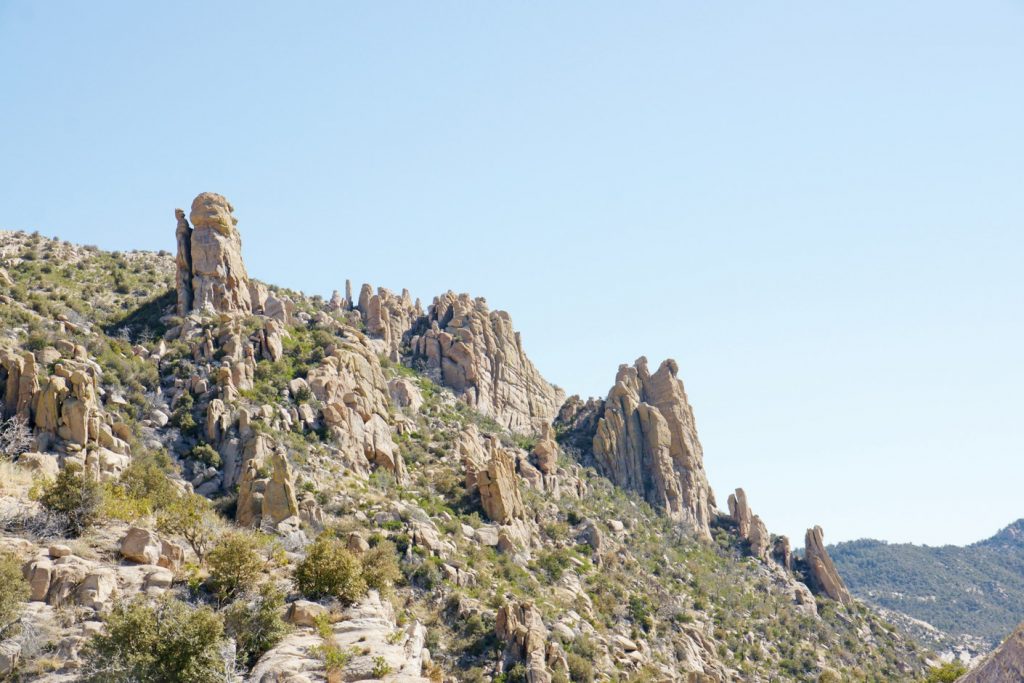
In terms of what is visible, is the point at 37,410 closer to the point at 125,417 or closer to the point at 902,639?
the point at 125,417

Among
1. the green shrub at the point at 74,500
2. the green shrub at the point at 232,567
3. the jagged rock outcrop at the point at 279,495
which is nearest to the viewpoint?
the green shrub at the point at 232,567

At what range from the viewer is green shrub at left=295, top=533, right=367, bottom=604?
3072cm

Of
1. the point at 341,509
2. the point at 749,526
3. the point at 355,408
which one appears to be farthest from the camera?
the point at 749,526

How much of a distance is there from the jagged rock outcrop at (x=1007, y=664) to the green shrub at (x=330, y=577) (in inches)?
782

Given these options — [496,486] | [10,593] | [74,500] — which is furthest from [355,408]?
[10,593]

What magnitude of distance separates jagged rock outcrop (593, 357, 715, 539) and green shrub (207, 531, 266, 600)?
171ft

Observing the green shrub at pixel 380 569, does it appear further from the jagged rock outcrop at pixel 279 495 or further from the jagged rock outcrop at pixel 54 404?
the jagged rock outcrop at pixel 54 404

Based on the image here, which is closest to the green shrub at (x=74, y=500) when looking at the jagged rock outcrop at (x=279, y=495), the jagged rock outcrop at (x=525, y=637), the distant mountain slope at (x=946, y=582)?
the jagged rock outcrop at (x=279, y=495)

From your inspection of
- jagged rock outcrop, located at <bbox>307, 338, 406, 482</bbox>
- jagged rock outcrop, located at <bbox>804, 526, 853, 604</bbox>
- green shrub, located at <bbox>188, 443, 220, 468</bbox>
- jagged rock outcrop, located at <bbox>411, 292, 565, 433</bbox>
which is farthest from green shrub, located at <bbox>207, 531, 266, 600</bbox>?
jagged rock outcrop, located at <bbox>804, 526, 853, 604</bbox>

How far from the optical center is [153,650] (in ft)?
76.4

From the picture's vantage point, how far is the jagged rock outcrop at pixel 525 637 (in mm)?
Answer: 37219

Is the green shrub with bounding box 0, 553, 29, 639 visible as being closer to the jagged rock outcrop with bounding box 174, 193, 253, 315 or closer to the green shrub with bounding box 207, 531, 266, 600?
the green shrub with bounding box 207, 531, 266, 600

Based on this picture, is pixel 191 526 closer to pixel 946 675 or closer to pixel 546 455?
pixel 546 455

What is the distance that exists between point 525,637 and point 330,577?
37.3 ft
